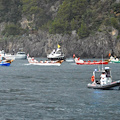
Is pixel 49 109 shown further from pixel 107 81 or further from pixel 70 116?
pixel 107 81

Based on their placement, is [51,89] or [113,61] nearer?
[51,89]

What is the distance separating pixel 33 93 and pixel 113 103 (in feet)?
50.2

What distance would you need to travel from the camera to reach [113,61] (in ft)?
630

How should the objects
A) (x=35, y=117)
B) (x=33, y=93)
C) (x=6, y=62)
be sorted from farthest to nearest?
(x=6, y=62), (x=33, y=93), (x=35, y=117)

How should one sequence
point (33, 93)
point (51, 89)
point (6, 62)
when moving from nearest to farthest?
point (33, 93) < point (51, 89) < point (6, 62)

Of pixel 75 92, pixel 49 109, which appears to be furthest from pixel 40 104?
pixel 75 92

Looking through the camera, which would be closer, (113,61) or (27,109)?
(27,109)

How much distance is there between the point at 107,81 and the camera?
2670 inches

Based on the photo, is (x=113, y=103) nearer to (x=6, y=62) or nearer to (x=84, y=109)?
(x=84, y=109)

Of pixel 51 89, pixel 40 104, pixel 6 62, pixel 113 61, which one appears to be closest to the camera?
pixel 40 104

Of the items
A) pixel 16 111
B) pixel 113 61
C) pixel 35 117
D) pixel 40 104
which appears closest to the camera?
pixel 35 117

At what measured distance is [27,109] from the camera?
169 feet

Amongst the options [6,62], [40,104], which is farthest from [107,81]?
[6,62]

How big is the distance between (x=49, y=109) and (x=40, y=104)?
363 cm
